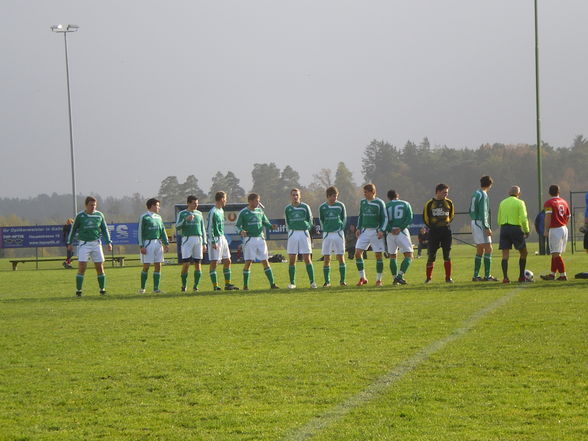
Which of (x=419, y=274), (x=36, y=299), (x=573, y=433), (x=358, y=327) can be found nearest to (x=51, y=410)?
(x=573, y=433)

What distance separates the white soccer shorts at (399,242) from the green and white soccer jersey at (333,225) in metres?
0.99

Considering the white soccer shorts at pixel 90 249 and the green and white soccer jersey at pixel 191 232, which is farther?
the green and white soccer jersey at pixel 191 232

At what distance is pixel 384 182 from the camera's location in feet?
397

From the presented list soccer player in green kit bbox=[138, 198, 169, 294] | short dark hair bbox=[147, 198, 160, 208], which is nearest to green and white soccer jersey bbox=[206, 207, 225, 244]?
soccer player in green kit bbox=[138, 198, 169, 294]

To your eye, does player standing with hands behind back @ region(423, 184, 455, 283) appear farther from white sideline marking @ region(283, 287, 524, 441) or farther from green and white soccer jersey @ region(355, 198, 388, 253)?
white sideline marking @ region(283, 287, 524, 441)

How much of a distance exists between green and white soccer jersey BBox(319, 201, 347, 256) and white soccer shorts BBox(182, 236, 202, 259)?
2.63 m

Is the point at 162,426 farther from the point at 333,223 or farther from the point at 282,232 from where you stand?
the point at 282,232

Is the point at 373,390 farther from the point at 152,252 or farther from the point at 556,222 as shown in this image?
the point at 152,252

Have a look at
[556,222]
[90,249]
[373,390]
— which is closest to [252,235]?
[90,249]

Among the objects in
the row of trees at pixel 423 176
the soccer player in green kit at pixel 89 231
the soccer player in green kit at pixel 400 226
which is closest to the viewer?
the soccer player in green kit at pixel 89 231

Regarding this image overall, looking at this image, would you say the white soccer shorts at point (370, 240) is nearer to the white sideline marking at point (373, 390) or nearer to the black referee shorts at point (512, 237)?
the black referee shorts at point (512, 237)

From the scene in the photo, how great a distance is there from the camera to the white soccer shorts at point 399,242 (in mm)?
19234

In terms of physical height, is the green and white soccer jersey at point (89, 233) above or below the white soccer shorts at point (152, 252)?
above

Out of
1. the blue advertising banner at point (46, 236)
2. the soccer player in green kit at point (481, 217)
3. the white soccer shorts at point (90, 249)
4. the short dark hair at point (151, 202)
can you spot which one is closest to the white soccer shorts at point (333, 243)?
the soccer player in green kit at point (481, 217)
